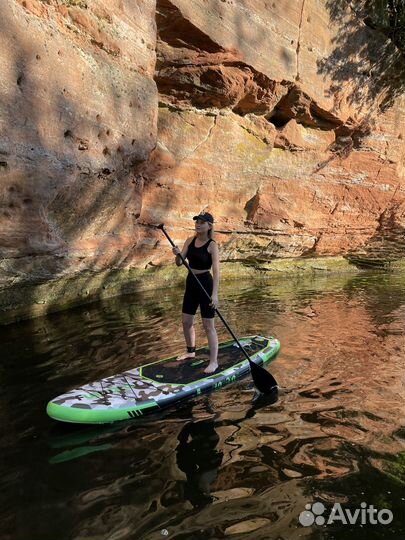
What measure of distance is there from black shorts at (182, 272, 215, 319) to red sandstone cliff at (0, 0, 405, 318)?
11.0 ft

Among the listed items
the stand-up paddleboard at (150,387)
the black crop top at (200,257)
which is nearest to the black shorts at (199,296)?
the black crop top at (200,257)

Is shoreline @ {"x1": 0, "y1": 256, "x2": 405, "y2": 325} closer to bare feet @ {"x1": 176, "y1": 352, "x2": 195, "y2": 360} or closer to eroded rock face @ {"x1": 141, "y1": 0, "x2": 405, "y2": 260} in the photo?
eroded rock face @ {"x1": 141, "y1": 0, "x2": 405, "y2": 260}

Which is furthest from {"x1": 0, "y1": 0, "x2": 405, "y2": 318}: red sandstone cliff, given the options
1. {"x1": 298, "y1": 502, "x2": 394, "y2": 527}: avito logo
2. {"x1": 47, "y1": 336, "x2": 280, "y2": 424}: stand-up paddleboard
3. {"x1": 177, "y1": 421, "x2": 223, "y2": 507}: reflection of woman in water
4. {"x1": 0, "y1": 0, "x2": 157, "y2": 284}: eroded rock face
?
{"x1": 298, "y1": 502, "x2": 394, "y2": 527}: avito logo

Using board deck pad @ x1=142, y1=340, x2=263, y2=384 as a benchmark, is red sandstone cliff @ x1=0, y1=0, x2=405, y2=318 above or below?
above

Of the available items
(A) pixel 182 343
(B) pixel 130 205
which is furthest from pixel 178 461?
(B) pixel 130 205

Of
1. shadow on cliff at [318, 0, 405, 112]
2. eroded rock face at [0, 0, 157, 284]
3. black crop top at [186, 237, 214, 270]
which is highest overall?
shadow on cliff at [318, 0, 405, 112]

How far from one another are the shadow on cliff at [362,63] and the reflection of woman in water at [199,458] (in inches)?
467

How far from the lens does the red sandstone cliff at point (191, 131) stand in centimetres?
742

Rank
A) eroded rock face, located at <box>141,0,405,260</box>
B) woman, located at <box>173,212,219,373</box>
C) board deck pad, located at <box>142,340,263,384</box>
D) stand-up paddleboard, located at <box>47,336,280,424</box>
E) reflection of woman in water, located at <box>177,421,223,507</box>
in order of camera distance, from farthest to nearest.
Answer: eroded rock face, located at <box>141,0,405,260</box>
woman, located at <box>173,212,219,373</box>
board deck pad, located at <box>142,340,263,384</box>
stand-up paddleboard, located at <box>47,336,280,424</box>
reflection of woman in water, located at <box>177,421,223,507</box>

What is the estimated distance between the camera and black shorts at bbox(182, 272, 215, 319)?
563cm

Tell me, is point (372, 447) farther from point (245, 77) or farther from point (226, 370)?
point (245, 77)

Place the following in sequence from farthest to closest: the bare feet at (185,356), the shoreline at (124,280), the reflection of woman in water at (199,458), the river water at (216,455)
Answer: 1. the shoreline at (124,280)
2. the bare feet at (185,356)
3. the reflection of woman in water at (199,458)
4. the river water at (216,455)

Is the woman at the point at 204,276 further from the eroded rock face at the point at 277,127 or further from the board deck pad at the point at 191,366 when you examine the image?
the eroded rock face at the point at 277,127

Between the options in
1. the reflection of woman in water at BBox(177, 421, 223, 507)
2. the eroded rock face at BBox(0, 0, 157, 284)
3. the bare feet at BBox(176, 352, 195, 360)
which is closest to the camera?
the reflection of woman in water at BBox(177, 421, 223, 507)
